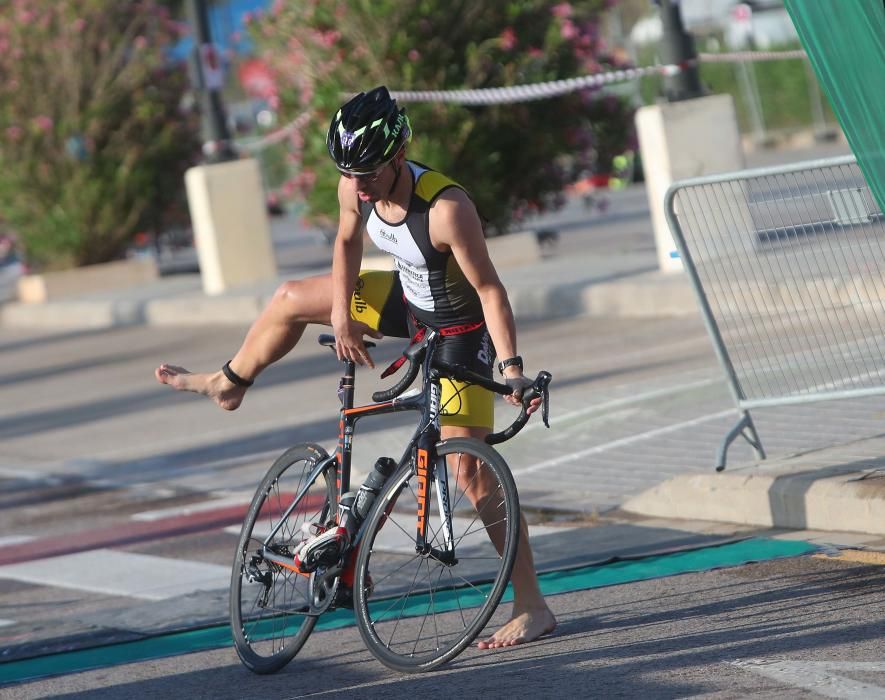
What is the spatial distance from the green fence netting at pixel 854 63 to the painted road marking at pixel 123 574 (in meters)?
3.42

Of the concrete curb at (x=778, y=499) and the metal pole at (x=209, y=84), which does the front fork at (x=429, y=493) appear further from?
the metal pole at (x=209, y=84)

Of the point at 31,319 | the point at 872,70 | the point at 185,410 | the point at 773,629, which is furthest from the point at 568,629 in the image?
the point at 31,319

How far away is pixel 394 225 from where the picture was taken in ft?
18.9

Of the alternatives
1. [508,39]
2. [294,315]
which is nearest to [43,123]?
[508,39]

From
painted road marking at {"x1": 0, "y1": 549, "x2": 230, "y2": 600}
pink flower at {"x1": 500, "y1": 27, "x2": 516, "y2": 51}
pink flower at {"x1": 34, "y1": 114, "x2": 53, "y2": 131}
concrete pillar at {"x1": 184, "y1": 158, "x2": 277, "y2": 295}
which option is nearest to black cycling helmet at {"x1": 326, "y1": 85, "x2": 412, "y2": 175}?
painted road marking at {"x1": 0, "y1": 549, "x2": 230, "y2": 600}

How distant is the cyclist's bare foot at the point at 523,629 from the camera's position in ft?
19.4

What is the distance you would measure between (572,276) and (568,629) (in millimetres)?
10677

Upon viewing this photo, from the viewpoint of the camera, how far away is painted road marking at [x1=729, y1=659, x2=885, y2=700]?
4863 millimetres

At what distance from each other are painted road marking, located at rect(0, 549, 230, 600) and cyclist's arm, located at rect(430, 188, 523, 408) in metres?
2.55

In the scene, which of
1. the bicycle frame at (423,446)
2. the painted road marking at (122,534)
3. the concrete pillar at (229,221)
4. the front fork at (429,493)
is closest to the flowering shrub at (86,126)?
the concrete pillar at (229,221)

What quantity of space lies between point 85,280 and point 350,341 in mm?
18947

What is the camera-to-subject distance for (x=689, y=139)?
15.1 metres

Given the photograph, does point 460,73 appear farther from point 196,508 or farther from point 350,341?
point 350,341

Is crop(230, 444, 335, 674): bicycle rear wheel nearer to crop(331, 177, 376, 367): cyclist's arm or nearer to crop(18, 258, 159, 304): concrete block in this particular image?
crop(331, 177, 376, 367): cyclist's arm
